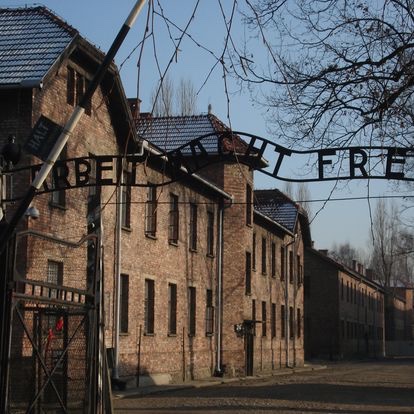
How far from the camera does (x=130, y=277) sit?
28.8 meters

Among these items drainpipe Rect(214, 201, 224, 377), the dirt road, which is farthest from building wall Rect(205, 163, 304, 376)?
the dirt road

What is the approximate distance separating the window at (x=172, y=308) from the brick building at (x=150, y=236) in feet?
0.13

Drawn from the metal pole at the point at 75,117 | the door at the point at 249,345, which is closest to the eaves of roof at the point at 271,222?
the door at the point at 249,345

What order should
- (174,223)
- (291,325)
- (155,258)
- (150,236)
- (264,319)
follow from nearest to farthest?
(150,236), (155,258), (174,223), (264,319), (291,325)

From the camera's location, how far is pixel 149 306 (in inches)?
1215

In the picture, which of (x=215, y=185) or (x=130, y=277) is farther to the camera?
(x=215, y=185)

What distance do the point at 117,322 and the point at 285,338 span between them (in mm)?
26492

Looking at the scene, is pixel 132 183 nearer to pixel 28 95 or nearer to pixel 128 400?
pixel 28 95

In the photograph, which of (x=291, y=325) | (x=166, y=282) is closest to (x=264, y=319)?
(x=291, y=325)

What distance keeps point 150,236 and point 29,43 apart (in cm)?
932

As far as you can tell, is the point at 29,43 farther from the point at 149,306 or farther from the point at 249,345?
the point at 249,345

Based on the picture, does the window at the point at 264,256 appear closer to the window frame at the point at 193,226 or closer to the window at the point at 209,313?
the window at the point at 209,313

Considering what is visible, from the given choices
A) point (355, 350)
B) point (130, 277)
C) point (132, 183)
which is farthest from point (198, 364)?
point (355, 350)

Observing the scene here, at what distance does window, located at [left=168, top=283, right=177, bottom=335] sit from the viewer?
3303cm
